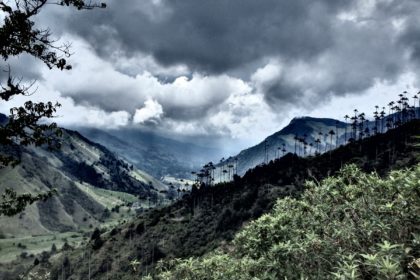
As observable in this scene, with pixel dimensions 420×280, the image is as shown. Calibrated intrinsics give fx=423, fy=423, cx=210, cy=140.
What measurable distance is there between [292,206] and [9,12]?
1625 centimetres

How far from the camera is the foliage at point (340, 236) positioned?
11570mm

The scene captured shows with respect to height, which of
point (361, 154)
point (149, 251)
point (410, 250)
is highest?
point (361, 154)

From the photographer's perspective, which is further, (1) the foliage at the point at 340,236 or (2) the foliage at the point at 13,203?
(2) the foliage at the point at 13,203

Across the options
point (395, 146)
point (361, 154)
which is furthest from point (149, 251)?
point (395, 146)

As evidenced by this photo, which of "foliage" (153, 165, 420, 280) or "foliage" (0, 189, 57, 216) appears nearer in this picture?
"foliage" (153, 165, 420, 280)

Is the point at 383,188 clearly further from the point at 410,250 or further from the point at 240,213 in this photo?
the point at 240,213

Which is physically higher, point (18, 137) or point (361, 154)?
point (361, 154)

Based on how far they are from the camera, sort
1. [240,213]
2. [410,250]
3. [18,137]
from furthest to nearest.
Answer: [240,213] < [18,137] < [410,250]

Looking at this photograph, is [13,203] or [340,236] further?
[13,203]

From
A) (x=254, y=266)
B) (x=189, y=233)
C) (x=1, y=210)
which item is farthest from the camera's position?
(x=189, y=233)

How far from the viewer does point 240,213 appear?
180 meters

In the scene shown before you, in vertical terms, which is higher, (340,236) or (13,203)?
(13,203)

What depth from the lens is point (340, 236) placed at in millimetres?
14906

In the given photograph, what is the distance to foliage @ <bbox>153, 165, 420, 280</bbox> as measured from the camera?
1157 centimetres
